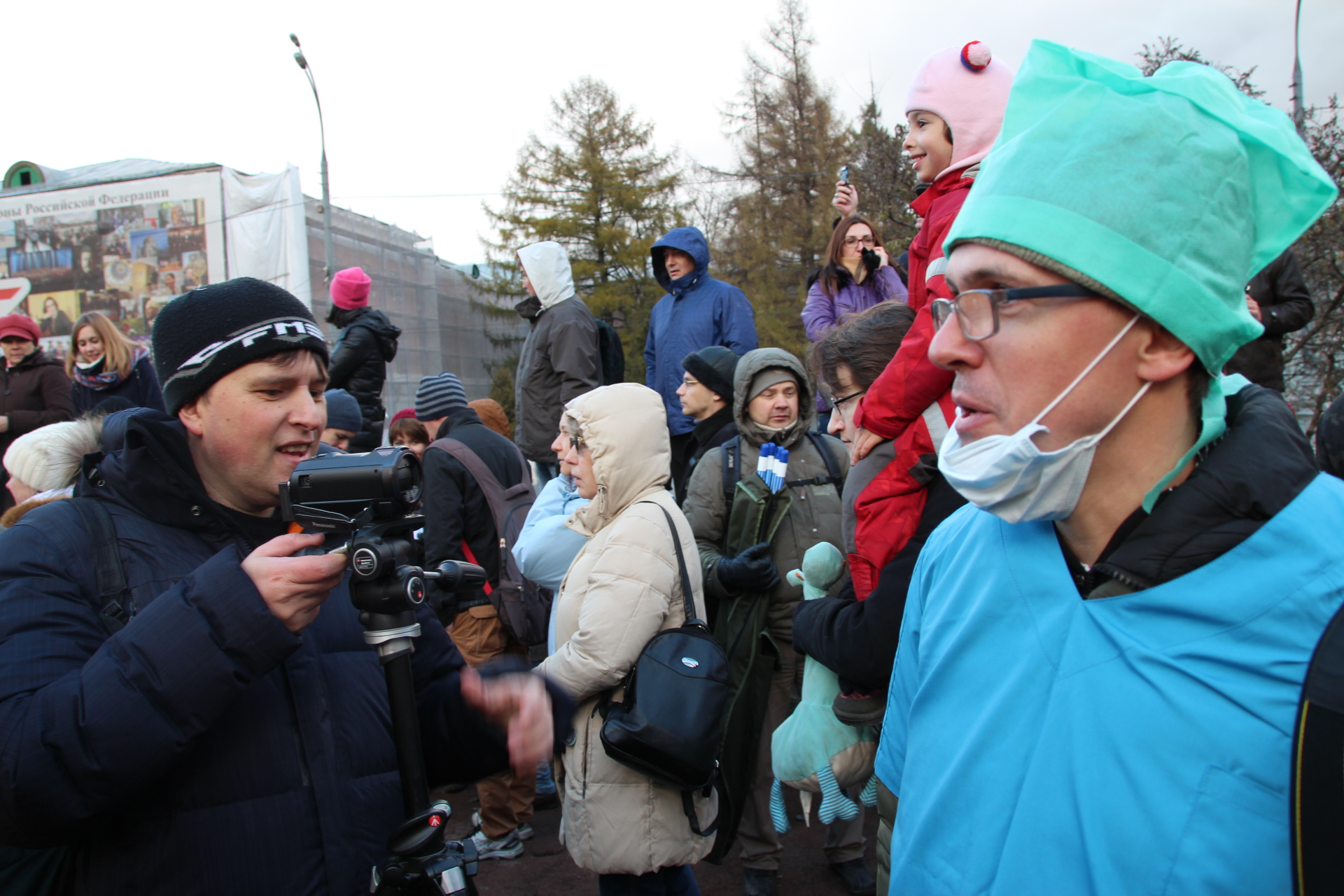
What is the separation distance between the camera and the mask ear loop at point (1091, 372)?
4.00ft

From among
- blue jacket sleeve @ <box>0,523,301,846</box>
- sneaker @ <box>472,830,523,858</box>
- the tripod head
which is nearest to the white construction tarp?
sneaker @ <box>472,830,523,858</box>

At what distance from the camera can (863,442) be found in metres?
2.79

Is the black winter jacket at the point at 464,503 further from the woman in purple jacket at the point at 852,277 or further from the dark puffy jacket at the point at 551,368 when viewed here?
the woman in purple jacket at the point at 852,277

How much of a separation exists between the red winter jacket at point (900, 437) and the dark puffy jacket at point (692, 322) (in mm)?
3226

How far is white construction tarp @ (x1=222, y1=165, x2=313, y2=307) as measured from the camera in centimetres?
2572

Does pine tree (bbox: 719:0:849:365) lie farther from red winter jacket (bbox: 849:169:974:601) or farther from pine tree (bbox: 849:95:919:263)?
red winter jacket (bbox: 849:169:974:601)

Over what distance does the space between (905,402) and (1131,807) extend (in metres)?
1.55

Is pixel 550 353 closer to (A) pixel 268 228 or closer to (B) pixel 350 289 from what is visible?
(B) pixel 350 289

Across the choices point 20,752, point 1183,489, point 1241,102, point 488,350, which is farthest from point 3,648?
point 488,350

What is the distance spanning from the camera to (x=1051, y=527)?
1349mm

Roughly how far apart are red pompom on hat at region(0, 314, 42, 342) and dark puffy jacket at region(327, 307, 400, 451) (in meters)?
2.57

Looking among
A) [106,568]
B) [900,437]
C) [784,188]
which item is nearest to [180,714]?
[106,568]

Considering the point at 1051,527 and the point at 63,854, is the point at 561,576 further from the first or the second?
the point at 1051,527

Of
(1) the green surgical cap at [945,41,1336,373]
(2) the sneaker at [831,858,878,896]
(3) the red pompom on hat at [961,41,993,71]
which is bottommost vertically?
(2) the sneaker at [831,858,878,896]
